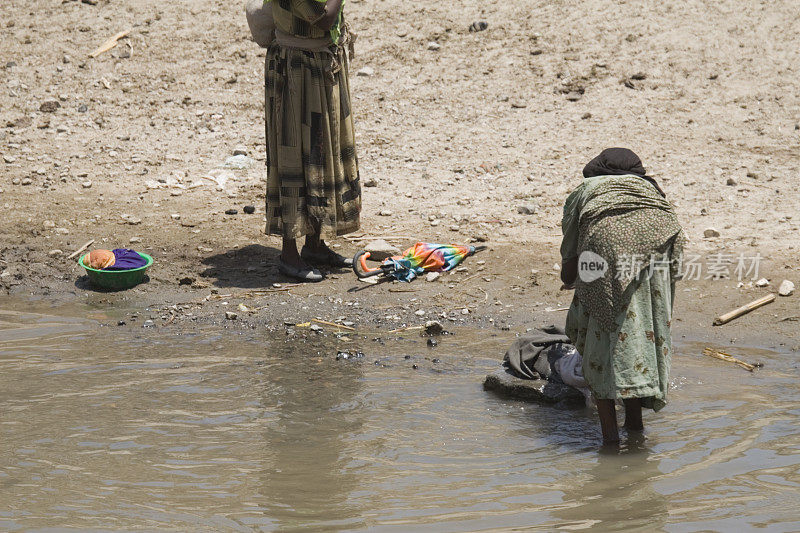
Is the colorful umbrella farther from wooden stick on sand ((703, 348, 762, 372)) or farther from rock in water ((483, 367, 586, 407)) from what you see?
wooden stick on sand ((703, 348, 762, 372))

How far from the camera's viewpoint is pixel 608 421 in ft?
14.5

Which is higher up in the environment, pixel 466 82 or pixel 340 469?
pixel 466 82

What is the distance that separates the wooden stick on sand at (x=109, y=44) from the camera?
10672 mm

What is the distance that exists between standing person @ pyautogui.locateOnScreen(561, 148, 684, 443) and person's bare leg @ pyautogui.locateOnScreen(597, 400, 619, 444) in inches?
5.3

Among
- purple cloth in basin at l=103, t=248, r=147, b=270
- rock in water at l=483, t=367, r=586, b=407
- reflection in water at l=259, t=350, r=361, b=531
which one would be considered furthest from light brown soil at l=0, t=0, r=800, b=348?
rock in water at l=483, t=367, r=586, b=407

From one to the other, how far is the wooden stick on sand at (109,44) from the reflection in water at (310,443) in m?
6.06

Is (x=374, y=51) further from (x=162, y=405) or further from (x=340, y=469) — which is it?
(x=340, y=469)

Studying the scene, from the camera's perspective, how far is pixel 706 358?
18.7 feet

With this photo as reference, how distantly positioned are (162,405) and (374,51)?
593 centimetres

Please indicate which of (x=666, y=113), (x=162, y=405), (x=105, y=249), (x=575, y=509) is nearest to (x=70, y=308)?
(x=105, y=249)

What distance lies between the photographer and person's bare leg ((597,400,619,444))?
4.39 m

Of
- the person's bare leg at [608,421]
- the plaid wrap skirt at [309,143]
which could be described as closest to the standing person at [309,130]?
the plaid wrap skirt at [309,143]

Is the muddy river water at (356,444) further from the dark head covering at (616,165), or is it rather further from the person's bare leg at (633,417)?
the dark head covering at (616,165)

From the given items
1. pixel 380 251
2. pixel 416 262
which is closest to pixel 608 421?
pixel 416 262
